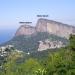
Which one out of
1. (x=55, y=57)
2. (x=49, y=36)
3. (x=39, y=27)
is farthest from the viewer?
(x=39, y=27)

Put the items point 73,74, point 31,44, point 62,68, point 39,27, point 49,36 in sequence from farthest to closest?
point 39,27 < point 49,36 < point 31,44 < point 62,68 < point 73,74

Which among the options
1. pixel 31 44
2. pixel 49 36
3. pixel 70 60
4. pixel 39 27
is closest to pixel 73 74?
pixel 70 60

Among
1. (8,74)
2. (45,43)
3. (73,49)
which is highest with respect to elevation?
(73,49)

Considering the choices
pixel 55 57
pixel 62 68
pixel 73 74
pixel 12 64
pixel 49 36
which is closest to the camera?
pixel 73 74

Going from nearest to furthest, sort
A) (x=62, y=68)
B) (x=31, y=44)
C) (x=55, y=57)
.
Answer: (x=62, y=68)
(x=55, y=57)
(x=31, y=44)

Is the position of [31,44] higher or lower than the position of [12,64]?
lower

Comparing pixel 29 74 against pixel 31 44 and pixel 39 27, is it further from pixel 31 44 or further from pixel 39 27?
pixel 39 27

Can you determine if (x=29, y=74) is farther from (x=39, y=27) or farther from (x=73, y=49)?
(x=39, y=27)

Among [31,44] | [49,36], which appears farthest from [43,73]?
[49,36]

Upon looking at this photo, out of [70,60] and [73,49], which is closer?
[70,60]
